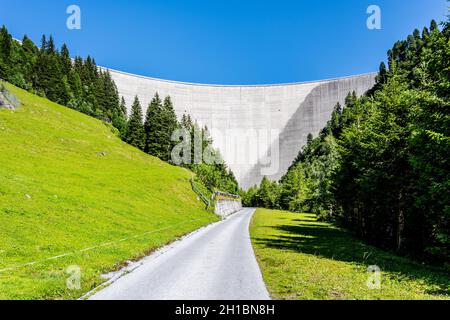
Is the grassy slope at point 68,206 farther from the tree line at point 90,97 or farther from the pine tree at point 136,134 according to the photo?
the tree line at point 90,97

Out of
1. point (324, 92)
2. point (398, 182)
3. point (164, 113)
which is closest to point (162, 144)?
point (164, 113)

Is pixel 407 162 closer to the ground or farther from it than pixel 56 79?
closer to the ground

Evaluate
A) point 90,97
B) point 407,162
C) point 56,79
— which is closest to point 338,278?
point 407,162

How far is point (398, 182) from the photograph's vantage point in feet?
75.3

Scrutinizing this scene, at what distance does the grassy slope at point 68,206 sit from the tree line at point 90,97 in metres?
17.7

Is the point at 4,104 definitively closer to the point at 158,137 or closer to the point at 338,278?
the point at 158,137

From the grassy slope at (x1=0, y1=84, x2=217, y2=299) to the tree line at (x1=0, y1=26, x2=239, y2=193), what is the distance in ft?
58.1

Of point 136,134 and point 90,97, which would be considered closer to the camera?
point 136,134

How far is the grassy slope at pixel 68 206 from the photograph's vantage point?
13359mm

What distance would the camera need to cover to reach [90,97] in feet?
384

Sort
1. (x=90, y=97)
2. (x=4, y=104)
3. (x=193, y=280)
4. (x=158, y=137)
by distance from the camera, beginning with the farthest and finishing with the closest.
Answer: (x=90, y=97), (x=158, y=137), (x=4, y=104), (x=193, y=280)

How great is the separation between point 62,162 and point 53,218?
30.9 metres

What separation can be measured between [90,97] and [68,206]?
10176cm

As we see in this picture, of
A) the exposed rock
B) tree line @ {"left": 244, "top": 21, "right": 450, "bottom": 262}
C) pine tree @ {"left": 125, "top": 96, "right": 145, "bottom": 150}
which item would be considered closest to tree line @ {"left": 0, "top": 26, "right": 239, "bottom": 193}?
pine tree @ {"left": 125, "top": 96, "right": 145, "bottom": 150}
